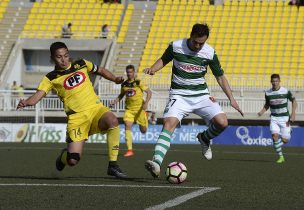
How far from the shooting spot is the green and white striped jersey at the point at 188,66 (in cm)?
1140

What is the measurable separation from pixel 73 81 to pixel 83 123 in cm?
58

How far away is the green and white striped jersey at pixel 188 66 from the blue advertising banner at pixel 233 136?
1941 cm

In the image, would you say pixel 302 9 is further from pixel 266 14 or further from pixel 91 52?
pixel 91 52

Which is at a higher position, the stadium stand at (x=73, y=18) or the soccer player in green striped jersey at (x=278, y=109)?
the stadium stand at (x=73, y=18)

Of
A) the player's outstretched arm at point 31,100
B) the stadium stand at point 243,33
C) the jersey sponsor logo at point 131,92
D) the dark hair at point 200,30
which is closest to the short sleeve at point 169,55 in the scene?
the dark hair at point 200,30

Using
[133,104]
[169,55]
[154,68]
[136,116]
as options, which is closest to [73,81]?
[154,68]

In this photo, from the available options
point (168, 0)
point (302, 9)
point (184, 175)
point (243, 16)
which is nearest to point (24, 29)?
point (168, 0)

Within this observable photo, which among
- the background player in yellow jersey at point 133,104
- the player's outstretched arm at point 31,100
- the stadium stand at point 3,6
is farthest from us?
the stadium stand at point 3,6

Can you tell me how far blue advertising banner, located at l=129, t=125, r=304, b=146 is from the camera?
30.7m

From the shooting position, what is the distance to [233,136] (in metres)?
31.2

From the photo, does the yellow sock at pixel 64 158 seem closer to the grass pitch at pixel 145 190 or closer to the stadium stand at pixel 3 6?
the grass pitch at pixel 145 190

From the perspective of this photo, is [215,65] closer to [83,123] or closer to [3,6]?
[83,123]

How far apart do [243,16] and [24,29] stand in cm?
1066

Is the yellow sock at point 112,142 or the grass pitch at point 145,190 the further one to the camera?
the yellow sock at point 112,142
